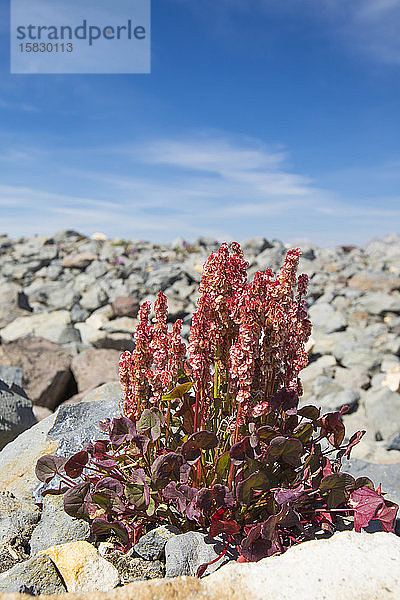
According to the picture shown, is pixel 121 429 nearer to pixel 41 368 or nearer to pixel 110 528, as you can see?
pixel 110 528

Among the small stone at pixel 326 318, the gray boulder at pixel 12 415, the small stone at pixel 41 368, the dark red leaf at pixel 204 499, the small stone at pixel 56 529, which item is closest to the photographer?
the dark red leaf at pixel 204 499

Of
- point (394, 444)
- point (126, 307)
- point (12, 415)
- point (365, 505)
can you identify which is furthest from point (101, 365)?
point (365, 505)

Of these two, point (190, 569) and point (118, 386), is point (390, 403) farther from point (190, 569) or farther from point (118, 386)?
point (190, 569)

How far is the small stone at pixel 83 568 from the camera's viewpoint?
9.04 feet

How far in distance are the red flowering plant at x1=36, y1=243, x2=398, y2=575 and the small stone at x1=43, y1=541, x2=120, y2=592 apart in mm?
167

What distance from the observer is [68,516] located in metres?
3.31

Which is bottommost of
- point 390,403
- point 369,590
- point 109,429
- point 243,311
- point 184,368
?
point 390,403

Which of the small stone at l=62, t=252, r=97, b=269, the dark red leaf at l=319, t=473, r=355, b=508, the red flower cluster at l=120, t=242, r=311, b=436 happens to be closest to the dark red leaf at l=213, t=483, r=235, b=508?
the red flower cluster at l=120, t=242, r=311, b=436

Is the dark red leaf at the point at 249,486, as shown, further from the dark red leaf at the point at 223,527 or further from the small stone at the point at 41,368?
the small stone at the point at 41,368

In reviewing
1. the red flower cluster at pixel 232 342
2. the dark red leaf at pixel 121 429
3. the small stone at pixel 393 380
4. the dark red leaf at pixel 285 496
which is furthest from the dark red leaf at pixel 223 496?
the small stone at pixel 393 380

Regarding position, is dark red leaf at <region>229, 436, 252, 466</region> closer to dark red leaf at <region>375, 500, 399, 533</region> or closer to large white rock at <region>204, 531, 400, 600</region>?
large white rock at <region>204, 531, 400, 600</region>

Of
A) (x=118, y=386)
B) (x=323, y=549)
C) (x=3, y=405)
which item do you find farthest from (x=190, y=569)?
(x=3, y=405)

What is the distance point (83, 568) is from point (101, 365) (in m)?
5.25

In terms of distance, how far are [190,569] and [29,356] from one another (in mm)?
5835
